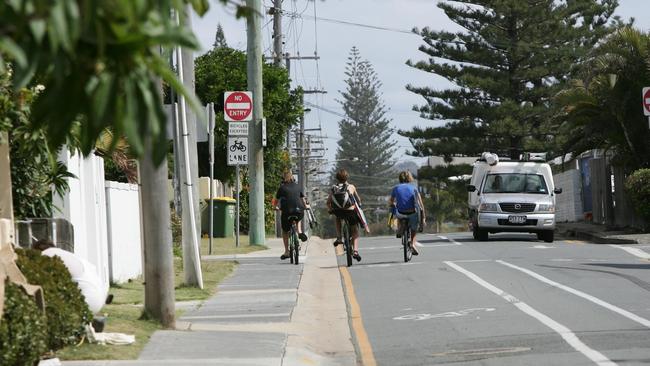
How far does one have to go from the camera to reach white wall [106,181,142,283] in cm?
1741

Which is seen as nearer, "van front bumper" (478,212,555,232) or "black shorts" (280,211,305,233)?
"black shorts" (280,211,305,233)

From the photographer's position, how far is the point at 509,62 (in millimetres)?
59094

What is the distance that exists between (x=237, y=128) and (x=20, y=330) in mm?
17687

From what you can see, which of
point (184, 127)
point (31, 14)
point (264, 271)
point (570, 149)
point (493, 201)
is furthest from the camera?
point (570, 149)

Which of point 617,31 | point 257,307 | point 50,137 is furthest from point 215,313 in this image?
point 617,31

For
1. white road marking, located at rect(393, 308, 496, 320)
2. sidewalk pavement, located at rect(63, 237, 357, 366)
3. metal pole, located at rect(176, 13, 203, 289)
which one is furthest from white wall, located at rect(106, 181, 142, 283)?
white road marking, located at rect(393, 308, 496, 320)

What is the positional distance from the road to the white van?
534cm

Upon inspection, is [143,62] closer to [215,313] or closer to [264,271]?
[215,313]

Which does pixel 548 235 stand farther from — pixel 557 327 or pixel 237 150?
pixel 557 327

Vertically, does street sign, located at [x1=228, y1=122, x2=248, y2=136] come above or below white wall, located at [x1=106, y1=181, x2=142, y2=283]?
above

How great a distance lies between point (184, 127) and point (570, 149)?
21.0 meters

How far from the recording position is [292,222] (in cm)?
2256

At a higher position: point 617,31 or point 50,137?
point 617,31

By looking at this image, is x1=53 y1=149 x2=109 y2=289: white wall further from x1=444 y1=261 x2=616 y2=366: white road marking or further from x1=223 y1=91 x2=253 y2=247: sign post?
x1=223 y1=91 x2=253 y2=247: sign post
